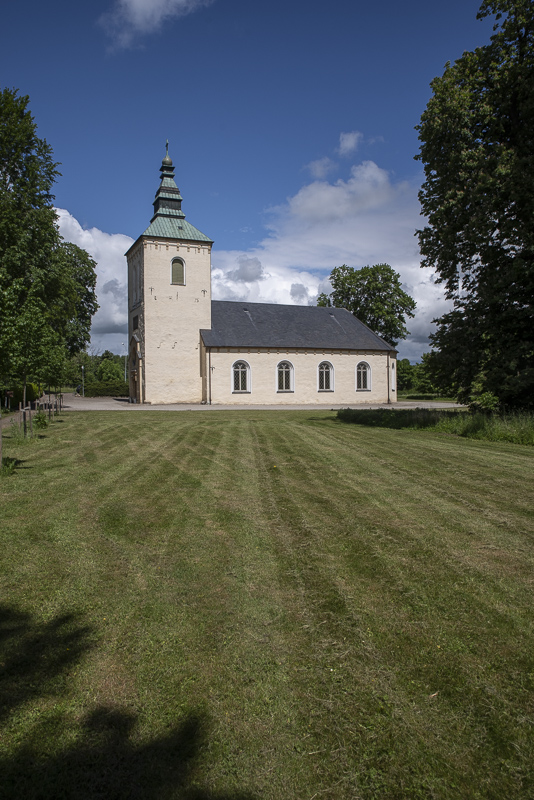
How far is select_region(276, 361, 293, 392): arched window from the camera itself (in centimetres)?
3659

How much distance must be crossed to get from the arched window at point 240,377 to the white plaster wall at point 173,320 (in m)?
2.58

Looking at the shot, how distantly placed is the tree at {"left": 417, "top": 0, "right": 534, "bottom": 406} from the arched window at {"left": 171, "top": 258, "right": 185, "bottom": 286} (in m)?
21.8

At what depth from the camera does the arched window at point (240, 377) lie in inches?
1390

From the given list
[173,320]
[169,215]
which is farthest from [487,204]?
[169,215]

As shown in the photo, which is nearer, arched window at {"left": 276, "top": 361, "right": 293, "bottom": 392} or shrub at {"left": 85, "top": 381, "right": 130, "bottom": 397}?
arched window at {"left": 276, "top": 361, "right": 293, "bottom": 392}

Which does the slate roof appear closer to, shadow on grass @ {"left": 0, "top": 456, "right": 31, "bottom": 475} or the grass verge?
the grass verge

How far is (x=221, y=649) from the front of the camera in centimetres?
298

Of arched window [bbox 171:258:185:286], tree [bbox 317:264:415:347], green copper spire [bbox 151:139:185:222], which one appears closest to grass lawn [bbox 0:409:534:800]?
arched window [bbox 171:258:185:286]

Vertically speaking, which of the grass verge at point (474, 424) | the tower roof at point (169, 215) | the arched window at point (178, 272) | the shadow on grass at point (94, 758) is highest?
the tower roof at point (169, 215)

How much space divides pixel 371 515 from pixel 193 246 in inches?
1297

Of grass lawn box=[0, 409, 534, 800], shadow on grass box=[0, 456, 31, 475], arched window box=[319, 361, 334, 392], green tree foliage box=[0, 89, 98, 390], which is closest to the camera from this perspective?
grass lawn box=[0, 409, 534, 800]

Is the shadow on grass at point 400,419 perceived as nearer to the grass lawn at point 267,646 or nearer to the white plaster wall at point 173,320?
the grass lawn at point 267,646

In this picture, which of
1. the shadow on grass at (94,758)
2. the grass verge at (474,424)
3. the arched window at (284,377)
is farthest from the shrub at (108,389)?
the shadow on grass at (94,758)

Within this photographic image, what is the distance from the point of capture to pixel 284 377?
36781 millimetres
